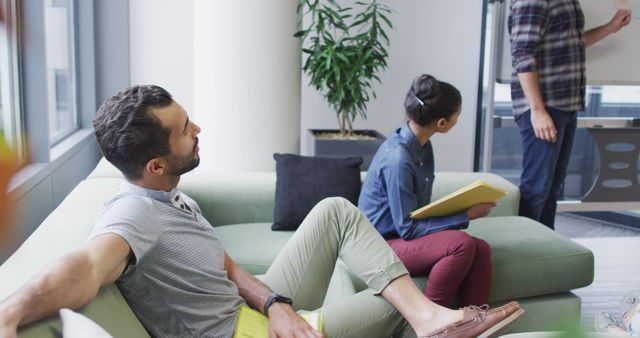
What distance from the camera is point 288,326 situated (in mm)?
1733

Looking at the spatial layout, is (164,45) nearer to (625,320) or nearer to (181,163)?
(181,163)

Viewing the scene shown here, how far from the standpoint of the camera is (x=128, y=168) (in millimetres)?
1567

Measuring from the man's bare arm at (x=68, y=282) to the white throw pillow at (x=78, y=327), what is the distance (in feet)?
0.10

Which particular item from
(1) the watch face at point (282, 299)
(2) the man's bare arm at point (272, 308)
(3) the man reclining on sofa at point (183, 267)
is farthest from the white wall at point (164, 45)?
(1) the watch face at point (282, 299)

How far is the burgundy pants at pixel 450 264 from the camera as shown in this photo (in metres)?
2.40

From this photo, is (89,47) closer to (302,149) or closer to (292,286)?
(302,149)

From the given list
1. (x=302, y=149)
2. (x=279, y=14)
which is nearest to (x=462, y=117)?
(x=302, y=149)

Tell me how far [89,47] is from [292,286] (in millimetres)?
3028

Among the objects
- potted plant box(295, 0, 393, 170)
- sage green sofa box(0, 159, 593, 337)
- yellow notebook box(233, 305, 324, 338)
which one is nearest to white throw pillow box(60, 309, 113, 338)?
sage green sofa box(0, 159, 593, 337)

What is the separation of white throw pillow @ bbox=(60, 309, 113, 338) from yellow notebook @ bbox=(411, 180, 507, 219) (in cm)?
149

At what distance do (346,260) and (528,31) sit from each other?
1.62 meters

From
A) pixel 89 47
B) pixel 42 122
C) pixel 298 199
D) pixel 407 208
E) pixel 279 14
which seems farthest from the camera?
pixel 89 47

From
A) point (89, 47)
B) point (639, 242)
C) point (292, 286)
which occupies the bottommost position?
point (639, 242)

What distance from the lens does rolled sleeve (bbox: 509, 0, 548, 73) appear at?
124 inches
